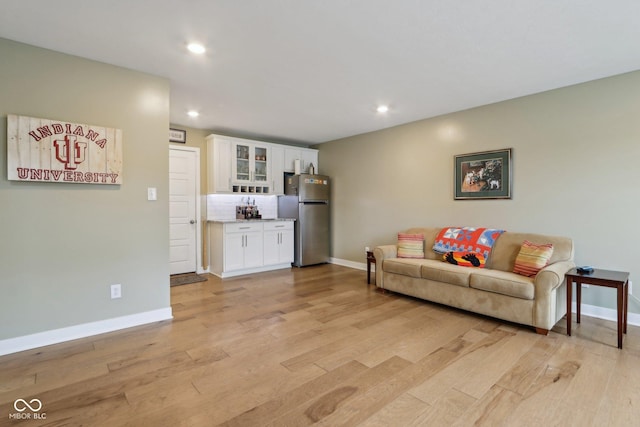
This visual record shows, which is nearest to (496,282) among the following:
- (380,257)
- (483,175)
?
(380,257)

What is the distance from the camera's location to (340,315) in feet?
10.6

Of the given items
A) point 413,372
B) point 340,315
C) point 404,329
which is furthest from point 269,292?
point 413,372

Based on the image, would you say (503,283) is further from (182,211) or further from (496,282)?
(182,211)

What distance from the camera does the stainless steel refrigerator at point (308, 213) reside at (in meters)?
5.66

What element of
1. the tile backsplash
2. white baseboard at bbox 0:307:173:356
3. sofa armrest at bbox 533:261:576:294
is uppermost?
the tile backsplash

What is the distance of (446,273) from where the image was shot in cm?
338

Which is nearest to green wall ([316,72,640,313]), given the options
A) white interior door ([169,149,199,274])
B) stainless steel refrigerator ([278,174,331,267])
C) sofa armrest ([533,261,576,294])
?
sofa armrest ([533,261,576,294])

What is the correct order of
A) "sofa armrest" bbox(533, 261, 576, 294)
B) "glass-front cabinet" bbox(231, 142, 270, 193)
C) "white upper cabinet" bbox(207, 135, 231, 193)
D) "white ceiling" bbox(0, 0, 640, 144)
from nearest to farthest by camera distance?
"white ceiling" bbox(0, 0, 640, 144), "sofa armrest" bbox(533, 261, 576, 294), "white upper cabinet" bbox(207, 135, 231, 193), "glass-front cabinet" bbox(231, 142, 270, 193)

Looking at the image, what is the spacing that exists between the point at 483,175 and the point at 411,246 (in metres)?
1.30

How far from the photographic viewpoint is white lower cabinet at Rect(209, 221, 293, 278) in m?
4.86

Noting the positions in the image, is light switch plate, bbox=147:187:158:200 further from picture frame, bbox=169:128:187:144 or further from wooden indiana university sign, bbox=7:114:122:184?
picture frame, bbox=169:128:187:144

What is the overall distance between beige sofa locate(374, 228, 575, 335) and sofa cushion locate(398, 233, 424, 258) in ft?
0.36

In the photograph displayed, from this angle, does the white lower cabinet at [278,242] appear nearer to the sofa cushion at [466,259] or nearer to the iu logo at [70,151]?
the sofa cushion at [466,259]

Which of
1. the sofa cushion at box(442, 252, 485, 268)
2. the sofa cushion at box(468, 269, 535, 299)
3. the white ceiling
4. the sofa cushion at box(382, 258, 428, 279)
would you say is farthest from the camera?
the sofa cushion at box(382, 258, 428, 279)
